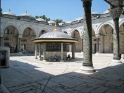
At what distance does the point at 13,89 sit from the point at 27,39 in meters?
23.7

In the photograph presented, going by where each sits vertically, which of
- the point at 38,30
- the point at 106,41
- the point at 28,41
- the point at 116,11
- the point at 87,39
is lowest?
the point at 87,39

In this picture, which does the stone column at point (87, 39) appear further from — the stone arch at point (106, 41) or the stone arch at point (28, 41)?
the stone arch at point (28, 41)

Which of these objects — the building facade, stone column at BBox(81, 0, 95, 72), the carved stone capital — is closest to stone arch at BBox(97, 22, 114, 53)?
the building facade

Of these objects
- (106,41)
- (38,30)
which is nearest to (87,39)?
(106,41)

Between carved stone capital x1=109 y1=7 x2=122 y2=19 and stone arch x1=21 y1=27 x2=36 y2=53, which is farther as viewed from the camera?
stone arch x1=21 y1=27 x2=36 y2=53

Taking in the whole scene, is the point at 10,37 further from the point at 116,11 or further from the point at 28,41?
the point at 116,11

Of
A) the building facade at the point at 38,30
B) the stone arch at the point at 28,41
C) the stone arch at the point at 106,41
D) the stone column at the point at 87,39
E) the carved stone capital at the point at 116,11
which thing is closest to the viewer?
the stone column at the point at 87,39

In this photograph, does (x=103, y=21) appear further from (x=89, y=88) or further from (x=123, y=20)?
(x=89, y=88)

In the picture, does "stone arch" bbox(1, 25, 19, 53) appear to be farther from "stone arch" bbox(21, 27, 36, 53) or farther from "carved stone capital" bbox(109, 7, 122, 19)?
"carved stone capital" bbox(109, 7, 122, 19)

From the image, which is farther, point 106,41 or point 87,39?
point 106,41

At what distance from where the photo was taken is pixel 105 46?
22812mm

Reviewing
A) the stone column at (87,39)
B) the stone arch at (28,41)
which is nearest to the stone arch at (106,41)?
the stone arch at (28,41)

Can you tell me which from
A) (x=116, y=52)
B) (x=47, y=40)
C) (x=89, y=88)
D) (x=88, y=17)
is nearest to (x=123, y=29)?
(x=116, y=52)

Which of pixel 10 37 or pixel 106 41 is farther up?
pixel 10 37
